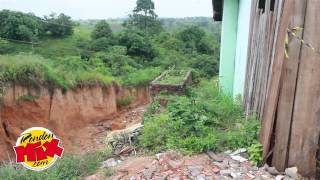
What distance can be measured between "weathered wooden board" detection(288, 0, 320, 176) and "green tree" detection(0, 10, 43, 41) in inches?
615

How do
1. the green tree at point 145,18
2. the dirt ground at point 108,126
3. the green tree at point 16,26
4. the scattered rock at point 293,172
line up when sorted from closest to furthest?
the scattered rock at point 293,172 < the dirt ground at point 108,126 < the green tree at point 16,26 < the green tree at point 145,18

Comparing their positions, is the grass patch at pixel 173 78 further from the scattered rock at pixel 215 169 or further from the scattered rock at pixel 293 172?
the scattered rock at pixel 293 172

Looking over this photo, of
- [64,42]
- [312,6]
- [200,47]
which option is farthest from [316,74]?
[200,47]

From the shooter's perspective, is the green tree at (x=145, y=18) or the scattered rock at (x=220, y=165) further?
the green tree at (x=145, y=18)

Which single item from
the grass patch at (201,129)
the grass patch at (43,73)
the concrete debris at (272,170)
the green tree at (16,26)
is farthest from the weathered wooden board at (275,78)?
the green tree at (16,26)

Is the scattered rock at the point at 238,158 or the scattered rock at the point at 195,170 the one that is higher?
the scattered rock at the point at 238,158

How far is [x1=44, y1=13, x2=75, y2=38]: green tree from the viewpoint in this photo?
20.0 meters

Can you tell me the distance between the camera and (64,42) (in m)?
19.5

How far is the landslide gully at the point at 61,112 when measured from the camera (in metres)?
8.62

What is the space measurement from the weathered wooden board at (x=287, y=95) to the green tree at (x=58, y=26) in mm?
19142

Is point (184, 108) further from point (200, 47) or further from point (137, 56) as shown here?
point (200, 47)

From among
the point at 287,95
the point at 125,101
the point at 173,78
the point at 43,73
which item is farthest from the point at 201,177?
the point at 125,101

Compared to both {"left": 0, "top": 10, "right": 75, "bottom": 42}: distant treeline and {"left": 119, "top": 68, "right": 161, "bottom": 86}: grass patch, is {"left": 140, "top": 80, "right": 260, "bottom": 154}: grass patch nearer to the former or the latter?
{"left": 119, "top": 68, "right": 161, "bottom": 86}: grass patch

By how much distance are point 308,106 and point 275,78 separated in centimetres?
34
